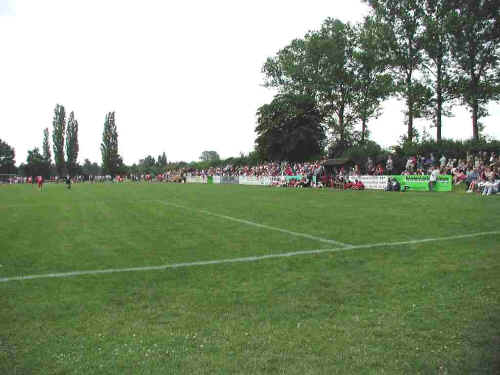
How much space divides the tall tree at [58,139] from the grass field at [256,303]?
8160cm

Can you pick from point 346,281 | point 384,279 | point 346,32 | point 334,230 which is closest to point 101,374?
point 346,281

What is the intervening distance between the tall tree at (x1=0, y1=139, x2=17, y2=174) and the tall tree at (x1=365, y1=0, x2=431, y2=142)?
93601 millimetres

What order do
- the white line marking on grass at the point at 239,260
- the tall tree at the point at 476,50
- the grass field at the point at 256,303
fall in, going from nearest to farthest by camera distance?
the grass field at the point at 256,303
the white line marking on grass at the point at 239,260
the tall tree at the point at 476,50

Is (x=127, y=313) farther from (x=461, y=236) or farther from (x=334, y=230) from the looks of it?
(x=461, y=236)

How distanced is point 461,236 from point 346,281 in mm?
4092

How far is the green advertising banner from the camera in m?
23.5

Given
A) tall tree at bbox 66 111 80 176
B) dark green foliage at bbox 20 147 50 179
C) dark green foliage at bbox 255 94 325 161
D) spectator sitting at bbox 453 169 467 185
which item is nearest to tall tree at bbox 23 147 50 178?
dark green foliage at bbox 20 147 50 179

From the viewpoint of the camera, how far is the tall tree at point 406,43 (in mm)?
37250

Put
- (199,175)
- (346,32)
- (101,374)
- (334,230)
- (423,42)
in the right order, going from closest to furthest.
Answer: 1. (101,374)
2. (334,230)
3. (423,42)
4. (346,32)
5. (199,175)

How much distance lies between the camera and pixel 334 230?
369 inches

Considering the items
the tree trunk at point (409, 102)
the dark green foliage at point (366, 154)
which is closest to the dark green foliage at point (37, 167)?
the dark green foliage at point (366, 154)

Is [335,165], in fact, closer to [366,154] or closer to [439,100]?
[366,154]

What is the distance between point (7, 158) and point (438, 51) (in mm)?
102535

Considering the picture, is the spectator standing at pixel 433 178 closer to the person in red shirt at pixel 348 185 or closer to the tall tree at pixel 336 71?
the person in red shirt at pixel 348 185
